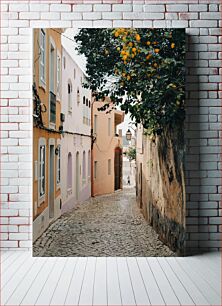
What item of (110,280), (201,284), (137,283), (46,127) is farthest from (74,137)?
(201,284)

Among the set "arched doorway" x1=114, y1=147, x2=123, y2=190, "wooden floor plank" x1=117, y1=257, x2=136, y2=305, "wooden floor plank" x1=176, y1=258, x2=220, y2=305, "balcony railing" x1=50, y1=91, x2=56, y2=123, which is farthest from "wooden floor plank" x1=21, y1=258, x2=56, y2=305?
"balcony railing" x1=50, y1=91, x2=56, y2=123

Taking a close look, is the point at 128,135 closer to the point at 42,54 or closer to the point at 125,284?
the point at 42,54

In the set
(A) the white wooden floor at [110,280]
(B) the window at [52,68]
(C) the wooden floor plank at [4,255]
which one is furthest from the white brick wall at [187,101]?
(A) the white wooden floor at [110,280]

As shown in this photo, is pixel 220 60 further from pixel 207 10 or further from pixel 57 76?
pixel 57 76

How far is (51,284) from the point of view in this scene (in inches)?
163

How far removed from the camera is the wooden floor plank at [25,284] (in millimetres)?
3764

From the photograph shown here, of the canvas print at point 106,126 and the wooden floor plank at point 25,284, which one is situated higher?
the canvas print at point 106,126

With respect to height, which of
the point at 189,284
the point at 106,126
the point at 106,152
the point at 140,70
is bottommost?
the point at 189,284

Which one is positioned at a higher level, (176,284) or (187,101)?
(187,101)

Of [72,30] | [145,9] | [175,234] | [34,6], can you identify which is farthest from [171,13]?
[175,234]

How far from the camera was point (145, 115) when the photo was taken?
4953 mm

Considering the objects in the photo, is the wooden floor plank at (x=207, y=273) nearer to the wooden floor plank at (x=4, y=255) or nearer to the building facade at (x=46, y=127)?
the building facade at (x=46, y=127)

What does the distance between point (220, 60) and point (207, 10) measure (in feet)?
1.62

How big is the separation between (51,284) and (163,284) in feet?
2.82
